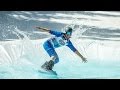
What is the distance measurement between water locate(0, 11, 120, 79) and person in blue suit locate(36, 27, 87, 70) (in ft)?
0.14

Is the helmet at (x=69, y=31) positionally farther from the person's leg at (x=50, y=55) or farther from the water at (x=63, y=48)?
the person's leg at (x=50, y=55)

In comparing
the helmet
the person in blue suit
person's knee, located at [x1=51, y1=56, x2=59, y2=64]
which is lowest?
person's knee, located at [x1=51, y1=56, x2=59, y2=64]

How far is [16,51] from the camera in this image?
2.37 m

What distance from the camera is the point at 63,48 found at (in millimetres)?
2385

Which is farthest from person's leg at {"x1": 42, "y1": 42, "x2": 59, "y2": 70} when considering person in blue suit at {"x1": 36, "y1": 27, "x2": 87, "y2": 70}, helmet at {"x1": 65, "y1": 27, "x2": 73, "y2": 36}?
helmet at {"x1": 65, "y1": 27, "x2": 73, "y2": 36}

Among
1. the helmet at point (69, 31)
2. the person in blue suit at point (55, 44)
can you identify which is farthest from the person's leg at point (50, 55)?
the helmet at point (69, 31)

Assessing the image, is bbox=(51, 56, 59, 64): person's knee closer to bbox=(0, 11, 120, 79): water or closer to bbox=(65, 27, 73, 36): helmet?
bbox=(0, 11, 120, 79): water

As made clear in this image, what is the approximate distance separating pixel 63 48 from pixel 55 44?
0.36ft

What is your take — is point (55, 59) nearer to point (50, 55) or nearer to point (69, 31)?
point (50, 55)

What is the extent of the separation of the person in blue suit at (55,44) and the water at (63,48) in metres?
0.04

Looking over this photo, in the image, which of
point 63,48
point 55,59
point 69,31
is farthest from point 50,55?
point 69,31

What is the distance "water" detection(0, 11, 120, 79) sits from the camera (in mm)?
2365
